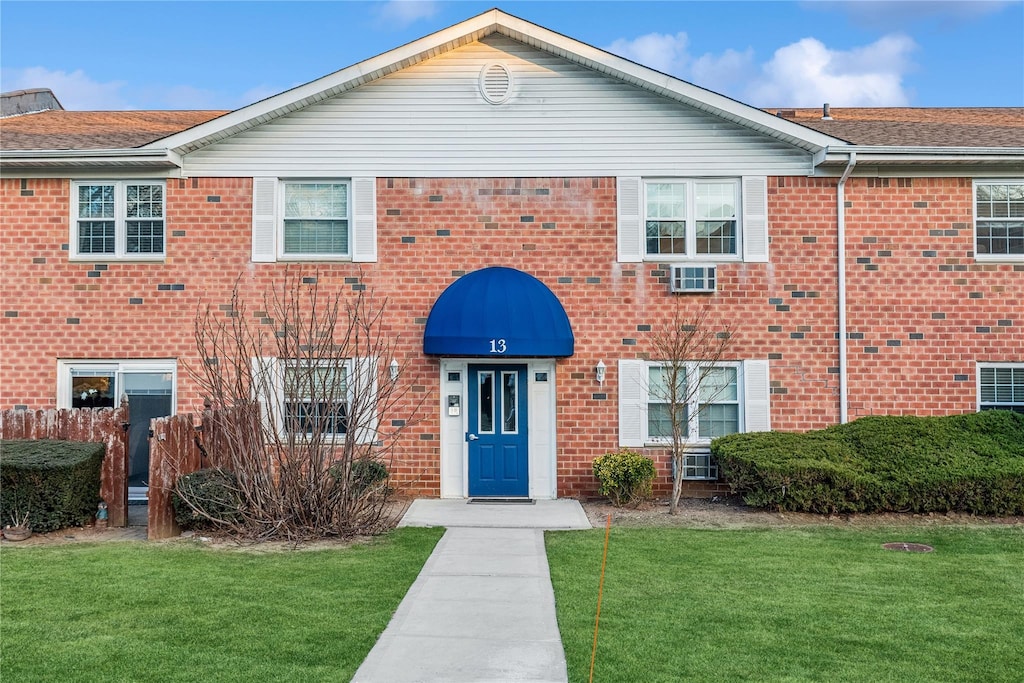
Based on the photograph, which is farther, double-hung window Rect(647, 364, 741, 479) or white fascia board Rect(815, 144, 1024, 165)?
double-hung window Rect(647, 364, 741, 479)

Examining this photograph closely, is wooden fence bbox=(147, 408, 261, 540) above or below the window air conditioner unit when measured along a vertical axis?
below

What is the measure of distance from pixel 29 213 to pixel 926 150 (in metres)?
15.0

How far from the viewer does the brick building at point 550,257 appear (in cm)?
1511

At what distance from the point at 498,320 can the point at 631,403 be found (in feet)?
9.08

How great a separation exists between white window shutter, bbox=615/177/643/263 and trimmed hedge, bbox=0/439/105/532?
28.3ft

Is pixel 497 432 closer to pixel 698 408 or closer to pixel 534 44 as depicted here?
pixel 698 408

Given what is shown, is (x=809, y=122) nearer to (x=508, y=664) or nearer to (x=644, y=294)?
(x=644, y=294)

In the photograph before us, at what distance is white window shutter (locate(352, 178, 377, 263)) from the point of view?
15.2m

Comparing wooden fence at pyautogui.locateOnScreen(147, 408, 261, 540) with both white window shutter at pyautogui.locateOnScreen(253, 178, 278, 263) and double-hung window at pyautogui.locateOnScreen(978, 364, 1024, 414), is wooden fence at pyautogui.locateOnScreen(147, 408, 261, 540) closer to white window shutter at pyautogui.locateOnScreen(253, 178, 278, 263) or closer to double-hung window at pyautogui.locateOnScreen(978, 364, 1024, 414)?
white window shutter at pyautogui.locateOnScreen(253, 178, 278, 263)

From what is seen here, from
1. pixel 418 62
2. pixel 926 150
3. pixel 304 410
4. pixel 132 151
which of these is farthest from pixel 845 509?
pixel 132 151

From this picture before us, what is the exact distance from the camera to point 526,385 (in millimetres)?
15211

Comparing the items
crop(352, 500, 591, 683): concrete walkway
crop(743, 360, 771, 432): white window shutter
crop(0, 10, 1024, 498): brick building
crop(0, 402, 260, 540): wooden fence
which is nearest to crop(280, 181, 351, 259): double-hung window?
crop(0, 10, 1024, 498): brick building

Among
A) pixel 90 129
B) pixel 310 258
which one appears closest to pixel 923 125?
pixel 310 258

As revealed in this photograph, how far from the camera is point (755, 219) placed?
49.8 feet
